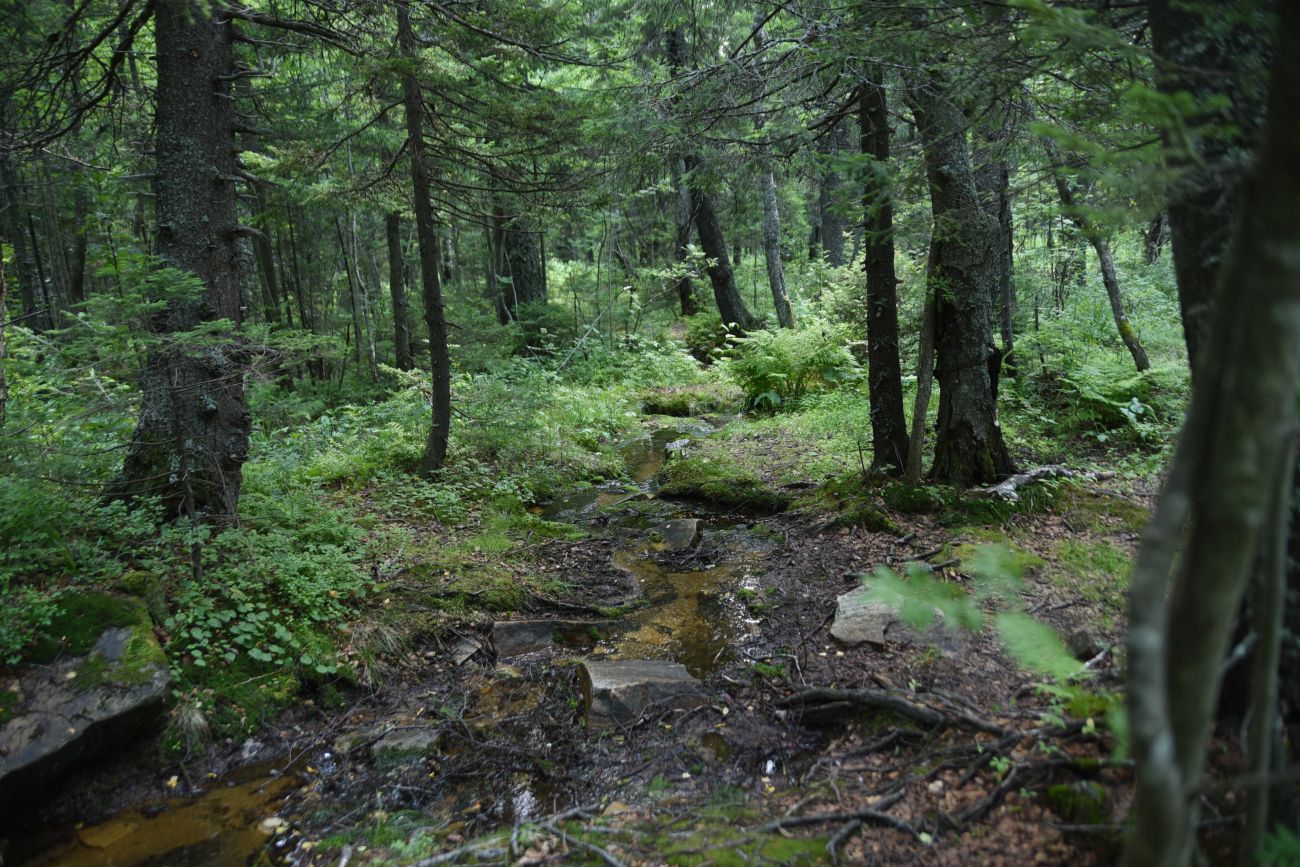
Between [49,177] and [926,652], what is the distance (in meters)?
18.4

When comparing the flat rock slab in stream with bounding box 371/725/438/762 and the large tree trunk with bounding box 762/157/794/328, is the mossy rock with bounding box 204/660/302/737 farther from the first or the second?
the large tree trunk with bounding box 762/157/794/328

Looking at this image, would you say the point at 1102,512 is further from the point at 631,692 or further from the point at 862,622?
the point at 631,692

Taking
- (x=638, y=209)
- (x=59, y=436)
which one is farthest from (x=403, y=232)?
(x=59, y=436)

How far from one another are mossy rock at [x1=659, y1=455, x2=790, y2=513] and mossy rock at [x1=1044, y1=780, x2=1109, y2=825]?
5330 mm

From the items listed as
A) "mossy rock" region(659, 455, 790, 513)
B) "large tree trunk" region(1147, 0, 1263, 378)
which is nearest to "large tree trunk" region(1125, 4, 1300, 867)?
"large tree trunk" region(1147, 0, 1263, 378)

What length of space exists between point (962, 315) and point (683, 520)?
3553mm

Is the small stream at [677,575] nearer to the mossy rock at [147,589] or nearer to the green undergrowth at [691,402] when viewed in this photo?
the mossy rock at [147,589]

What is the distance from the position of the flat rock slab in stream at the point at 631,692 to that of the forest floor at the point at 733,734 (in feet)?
0.24

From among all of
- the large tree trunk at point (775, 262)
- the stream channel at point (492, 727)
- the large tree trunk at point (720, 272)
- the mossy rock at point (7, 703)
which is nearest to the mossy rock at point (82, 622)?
the mossy rock at point (7, 703)

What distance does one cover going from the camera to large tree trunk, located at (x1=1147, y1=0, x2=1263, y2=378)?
2252 millimetres

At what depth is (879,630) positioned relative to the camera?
14.9ft

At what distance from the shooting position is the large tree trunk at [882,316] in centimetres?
630

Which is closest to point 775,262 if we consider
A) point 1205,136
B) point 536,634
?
point 536,634

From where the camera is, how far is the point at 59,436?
5051 mm
